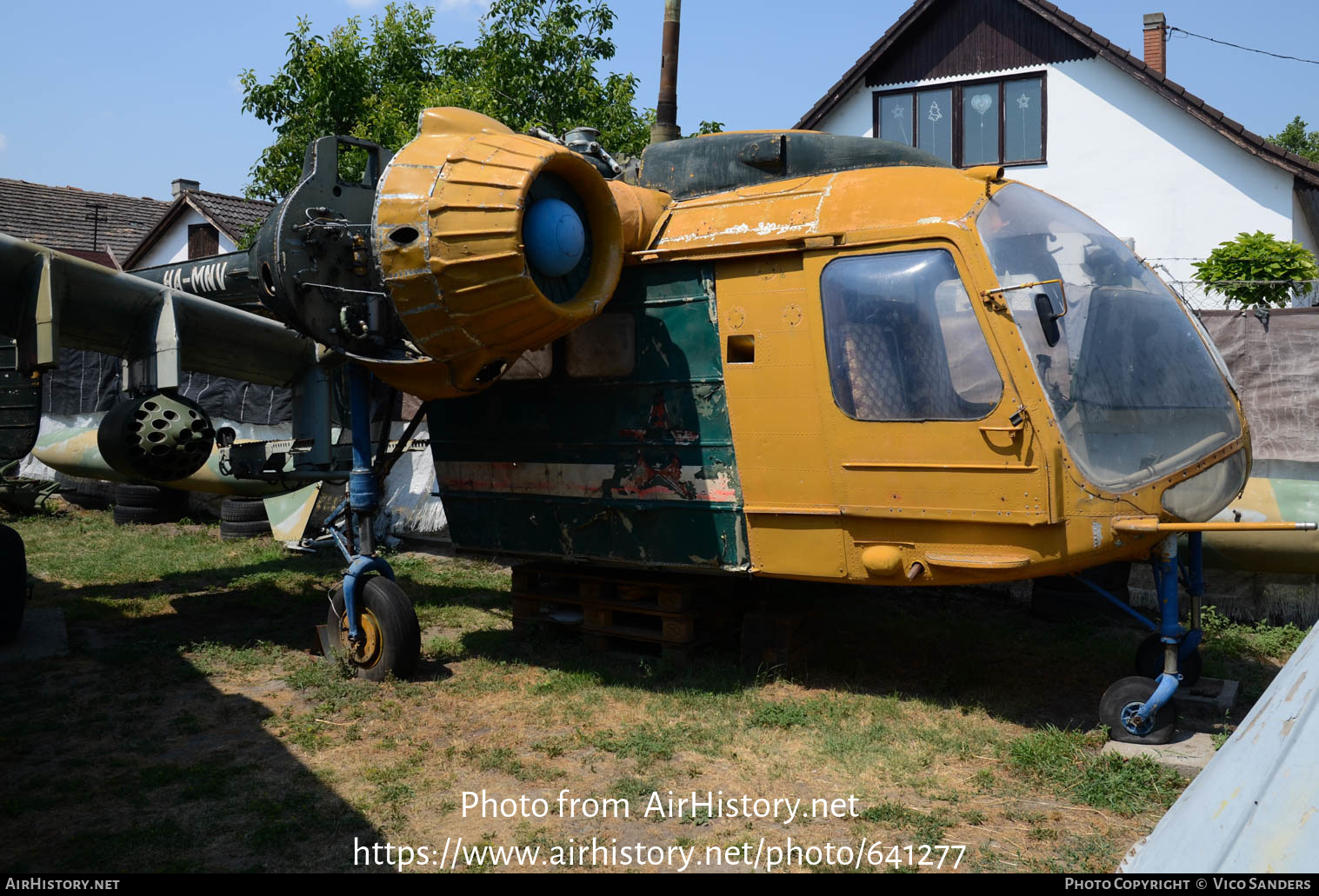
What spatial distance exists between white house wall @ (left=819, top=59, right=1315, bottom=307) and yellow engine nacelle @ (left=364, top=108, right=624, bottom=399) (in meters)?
10.6

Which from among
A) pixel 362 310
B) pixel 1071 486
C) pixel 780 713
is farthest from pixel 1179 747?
pixel 362 310

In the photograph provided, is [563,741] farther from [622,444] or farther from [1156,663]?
[1156,663]

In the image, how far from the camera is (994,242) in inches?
199

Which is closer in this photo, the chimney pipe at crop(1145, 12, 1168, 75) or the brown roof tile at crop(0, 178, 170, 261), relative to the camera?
the chimney pipe at crop(1145, 12, 1168, 75)

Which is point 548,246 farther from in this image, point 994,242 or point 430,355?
point 994,242

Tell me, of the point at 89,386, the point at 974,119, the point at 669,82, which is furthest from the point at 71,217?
the point at 669,82

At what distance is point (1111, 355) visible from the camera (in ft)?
16.6

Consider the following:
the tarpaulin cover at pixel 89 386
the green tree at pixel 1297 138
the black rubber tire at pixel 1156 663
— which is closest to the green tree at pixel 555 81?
the tarpaulin cover at pixel 89 386

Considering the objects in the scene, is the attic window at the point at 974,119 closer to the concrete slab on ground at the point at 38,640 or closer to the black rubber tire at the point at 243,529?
the black rubber tire at the point at 243,529

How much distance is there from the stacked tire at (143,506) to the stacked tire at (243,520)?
5.76 feet

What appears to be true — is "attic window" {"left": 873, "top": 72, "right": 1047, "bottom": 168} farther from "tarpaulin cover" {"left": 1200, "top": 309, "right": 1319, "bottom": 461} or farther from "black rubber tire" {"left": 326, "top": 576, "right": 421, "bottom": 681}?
"black rubber tire" {"left": 326, "top": 576, "right": 421, "bottom": 681}

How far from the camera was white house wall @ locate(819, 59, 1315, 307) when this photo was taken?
1401 centimetres

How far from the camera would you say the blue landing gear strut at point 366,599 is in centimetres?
621

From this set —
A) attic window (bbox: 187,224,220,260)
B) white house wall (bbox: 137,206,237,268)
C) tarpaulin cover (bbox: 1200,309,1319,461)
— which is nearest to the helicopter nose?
tarpaulin cover (bbox: 1200,309,1319,461)
